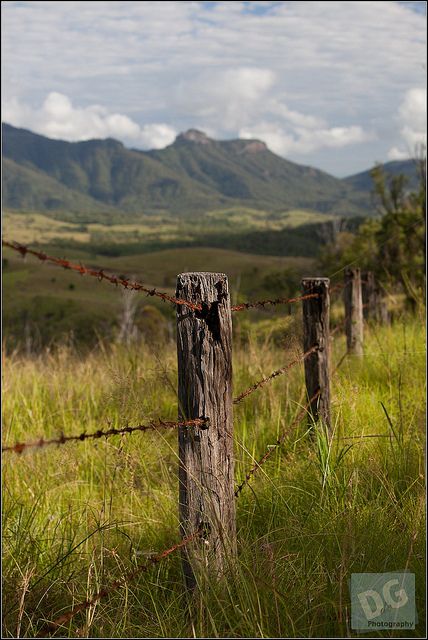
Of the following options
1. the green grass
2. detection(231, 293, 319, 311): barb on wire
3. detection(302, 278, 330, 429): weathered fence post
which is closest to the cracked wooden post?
the green grass

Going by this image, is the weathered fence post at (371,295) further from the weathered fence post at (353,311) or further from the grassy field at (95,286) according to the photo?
the grassy field at (95,286)

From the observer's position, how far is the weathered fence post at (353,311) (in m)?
6.97

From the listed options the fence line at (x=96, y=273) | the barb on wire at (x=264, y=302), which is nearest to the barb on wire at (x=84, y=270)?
the fence line at (x=96, y=273)

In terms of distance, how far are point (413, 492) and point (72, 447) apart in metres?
2.14

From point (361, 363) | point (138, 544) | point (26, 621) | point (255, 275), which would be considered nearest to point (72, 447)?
point (138, 544)

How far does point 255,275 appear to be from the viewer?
101562mm

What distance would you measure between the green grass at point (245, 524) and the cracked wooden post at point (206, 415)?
14cm

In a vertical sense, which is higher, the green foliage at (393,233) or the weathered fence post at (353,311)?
the green foliage at (393,233)

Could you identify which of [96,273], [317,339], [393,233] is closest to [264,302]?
[317,339]

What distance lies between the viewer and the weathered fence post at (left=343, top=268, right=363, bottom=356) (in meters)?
6.97

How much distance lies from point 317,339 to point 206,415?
1.90 metres

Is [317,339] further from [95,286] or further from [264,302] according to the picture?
[95,286]

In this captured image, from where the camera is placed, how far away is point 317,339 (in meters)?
4.30

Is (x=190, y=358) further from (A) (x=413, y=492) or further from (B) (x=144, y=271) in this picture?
(B) (x=144, y=271)
